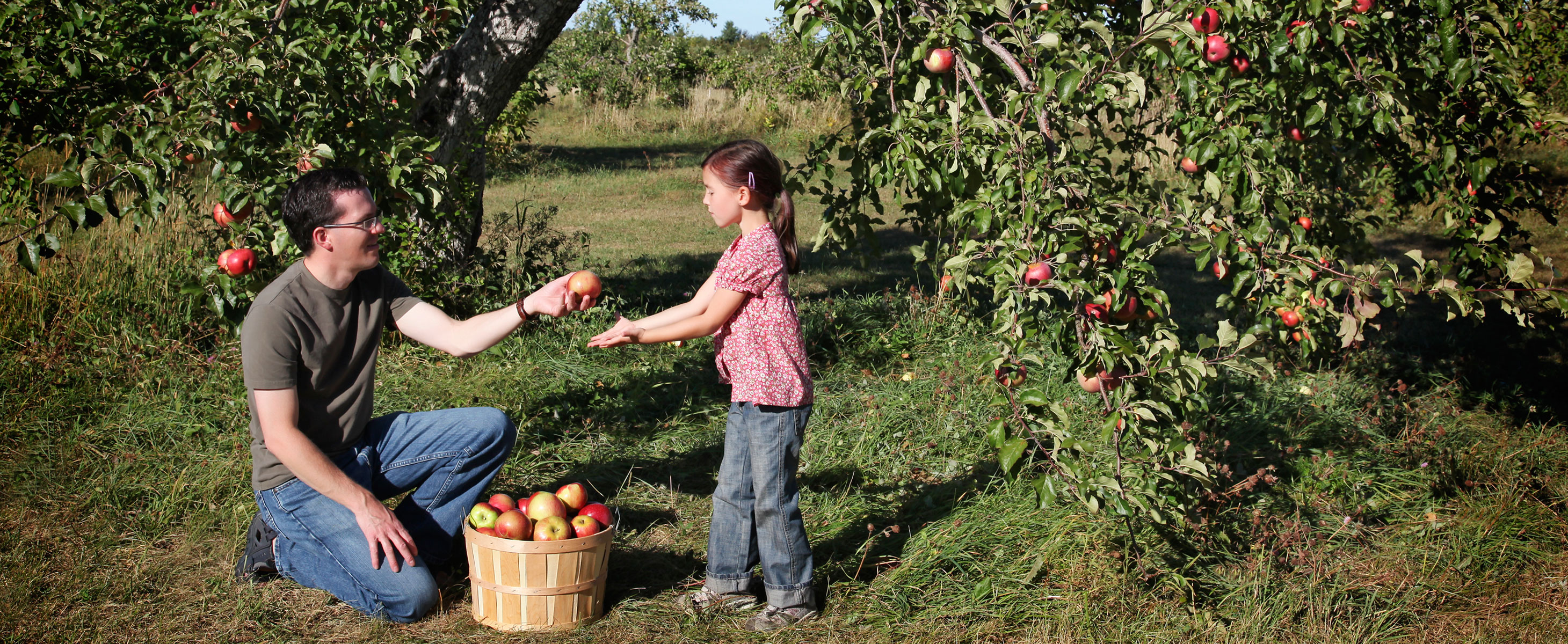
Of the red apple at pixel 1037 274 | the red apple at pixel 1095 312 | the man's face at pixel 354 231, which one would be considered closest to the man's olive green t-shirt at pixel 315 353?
the man's face at pixel 354 231

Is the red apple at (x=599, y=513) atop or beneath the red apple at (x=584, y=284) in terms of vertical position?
beneath

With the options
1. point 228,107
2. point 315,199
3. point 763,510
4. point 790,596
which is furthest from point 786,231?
point 228,107

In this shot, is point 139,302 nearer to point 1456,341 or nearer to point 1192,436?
point 1192,436

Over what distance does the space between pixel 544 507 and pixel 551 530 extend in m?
0.13

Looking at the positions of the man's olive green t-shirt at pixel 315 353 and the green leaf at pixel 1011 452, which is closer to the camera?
the green leaf at pixel 1011 452

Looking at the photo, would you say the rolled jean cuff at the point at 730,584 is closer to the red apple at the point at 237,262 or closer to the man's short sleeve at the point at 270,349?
the man's short sleeve at the point at 270,349

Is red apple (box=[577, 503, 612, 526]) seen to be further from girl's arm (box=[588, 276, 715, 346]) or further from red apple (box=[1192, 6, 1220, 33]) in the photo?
red apple (box=[1192, 6, 1220, 33])

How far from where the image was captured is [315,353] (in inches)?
96.7

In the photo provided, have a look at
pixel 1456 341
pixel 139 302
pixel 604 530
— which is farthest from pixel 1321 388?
pixel 139 302

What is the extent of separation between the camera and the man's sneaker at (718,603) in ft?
8.43

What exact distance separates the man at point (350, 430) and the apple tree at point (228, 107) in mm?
198

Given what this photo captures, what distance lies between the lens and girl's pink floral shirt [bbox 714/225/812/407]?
2.35 metres

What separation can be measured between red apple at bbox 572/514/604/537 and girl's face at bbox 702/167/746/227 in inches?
30.5

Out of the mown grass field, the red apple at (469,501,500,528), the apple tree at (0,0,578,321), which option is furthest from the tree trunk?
the red apple at (469,501,500,528)
